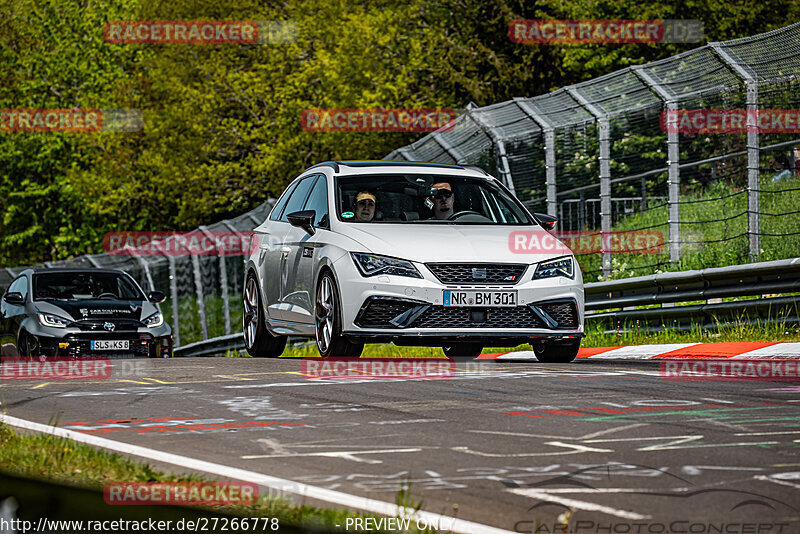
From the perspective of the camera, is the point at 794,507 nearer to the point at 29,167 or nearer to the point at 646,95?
the point at 646,95

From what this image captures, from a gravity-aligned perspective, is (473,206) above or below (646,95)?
below

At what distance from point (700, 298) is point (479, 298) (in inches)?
162

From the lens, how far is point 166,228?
5378 cm

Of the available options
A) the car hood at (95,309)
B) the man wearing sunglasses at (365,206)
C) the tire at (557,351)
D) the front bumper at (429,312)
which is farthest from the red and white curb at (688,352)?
the car hood at (95,309)

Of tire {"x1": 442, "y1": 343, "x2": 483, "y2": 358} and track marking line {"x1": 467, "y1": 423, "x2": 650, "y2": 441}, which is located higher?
track marking line {"x1": 467, "y1": 423, "x2": 650, "y2": 441}

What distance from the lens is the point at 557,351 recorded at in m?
13.2

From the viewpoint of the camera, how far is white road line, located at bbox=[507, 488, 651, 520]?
5.19 metres

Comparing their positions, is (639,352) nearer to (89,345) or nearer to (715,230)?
(715,230)

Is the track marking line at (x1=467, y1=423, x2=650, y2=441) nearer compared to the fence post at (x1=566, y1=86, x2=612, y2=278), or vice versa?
the track marking line at (x1=467, y1=423, x2=650, y2=441)

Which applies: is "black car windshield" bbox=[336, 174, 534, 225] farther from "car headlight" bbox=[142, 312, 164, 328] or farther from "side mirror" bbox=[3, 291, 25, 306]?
"side mirror" bbox=[3, 291, 25, 306]

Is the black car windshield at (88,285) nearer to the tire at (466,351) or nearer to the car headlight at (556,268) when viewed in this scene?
the tire at (466,351)

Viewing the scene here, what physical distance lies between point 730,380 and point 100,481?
5963 millimetres

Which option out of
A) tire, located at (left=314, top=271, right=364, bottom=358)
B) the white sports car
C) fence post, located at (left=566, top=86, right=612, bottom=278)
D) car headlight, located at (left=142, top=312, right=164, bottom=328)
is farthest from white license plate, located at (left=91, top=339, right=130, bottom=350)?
fence post, located at (left=566, top=86, right=612, bottom=278)

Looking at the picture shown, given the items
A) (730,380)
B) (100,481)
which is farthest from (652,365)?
(100,481)
